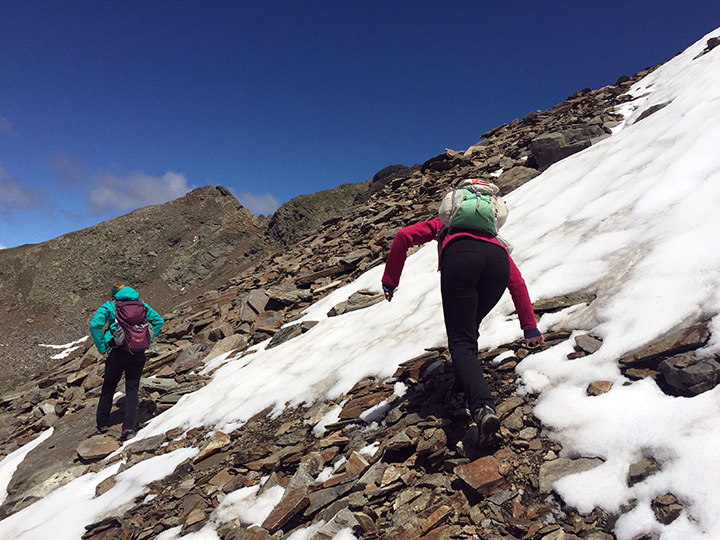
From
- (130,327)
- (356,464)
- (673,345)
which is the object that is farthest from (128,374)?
(673,345)

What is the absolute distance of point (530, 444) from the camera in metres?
3.26

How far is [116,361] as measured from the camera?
853 centimetres

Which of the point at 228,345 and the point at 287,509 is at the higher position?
the point at 228,345

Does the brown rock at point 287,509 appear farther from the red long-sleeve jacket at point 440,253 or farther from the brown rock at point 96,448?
the brown rock at point 96,448

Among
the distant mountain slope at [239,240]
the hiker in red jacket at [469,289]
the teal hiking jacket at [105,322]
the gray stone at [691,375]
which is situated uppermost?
the distant mountain slope at [239,240]

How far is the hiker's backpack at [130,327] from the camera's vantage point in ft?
27.3

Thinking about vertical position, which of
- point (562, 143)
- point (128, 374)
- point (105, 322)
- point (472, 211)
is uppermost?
point (562, 143)

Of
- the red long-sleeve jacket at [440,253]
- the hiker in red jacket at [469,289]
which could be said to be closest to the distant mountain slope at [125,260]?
the red long-sleeve jacket at [440,253]

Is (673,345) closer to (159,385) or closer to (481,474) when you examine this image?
(481,474)

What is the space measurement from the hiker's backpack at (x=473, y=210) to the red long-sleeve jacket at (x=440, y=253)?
12 centimetres

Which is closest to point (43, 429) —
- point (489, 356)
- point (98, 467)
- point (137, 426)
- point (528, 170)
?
point (137, 426)

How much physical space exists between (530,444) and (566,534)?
2.75 feet

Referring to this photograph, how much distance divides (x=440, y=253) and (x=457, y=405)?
5.40ft

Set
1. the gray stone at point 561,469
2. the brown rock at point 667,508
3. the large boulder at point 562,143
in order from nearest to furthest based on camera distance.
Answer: the brown rock at point 667,508 → the gray stone at point 561,469 → the large boulder at point 562,143
